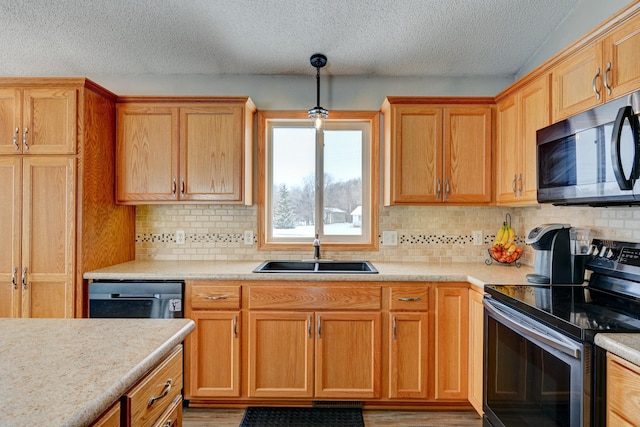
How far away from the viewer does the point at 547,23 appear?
2408mm

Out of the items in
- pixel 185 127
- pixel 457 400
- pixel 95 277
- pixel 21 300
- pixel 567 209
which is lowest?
pixel 457 400

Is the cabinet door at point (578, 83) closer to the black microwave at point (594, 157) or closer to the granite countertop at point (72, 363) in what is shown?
the black microwave at point (594, 157)

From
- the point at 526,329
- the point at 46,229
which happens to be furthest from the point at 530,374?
the point at 46,229

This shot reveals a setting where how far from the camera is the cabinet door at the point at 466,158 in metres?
2.59

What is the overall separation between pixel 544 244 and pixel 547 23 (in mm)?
1545

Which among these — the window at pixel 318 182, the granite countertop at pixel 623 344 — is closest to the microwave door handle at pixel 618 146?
the granite countertop at pixel 623 344

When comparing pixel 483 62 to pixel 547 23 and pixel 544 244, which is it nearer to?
pixel 547 23

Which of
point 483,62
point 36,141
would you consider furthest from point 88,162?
point 483,62

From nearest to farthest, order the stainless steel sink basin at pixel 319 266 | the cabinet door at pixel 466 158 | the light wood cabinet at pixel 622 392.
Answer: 1. the light wood cabinet at pixel 622 392
2. the cabinet door at pixel 466 158
3. the stainless steel sink basin at pixel 319 266

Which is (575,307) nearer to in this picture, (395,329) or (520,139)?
(395,329)

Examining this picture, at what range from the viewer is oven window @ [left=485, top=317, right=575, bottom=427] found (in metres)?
1.31

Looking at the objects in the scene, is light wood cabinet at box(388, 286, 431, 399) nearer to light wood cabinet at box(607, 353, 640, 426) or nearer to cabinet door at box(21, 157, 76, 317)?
light wood cabinet at box(607, 353, 640, 426)

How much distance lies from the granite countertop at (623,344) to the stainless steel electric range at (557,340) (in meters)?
0.03

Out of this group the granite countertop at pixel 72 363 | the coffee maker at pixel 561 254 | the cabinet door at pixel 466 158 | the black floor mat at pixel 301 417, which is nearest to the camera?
the granite countertop at pixel 72 363
